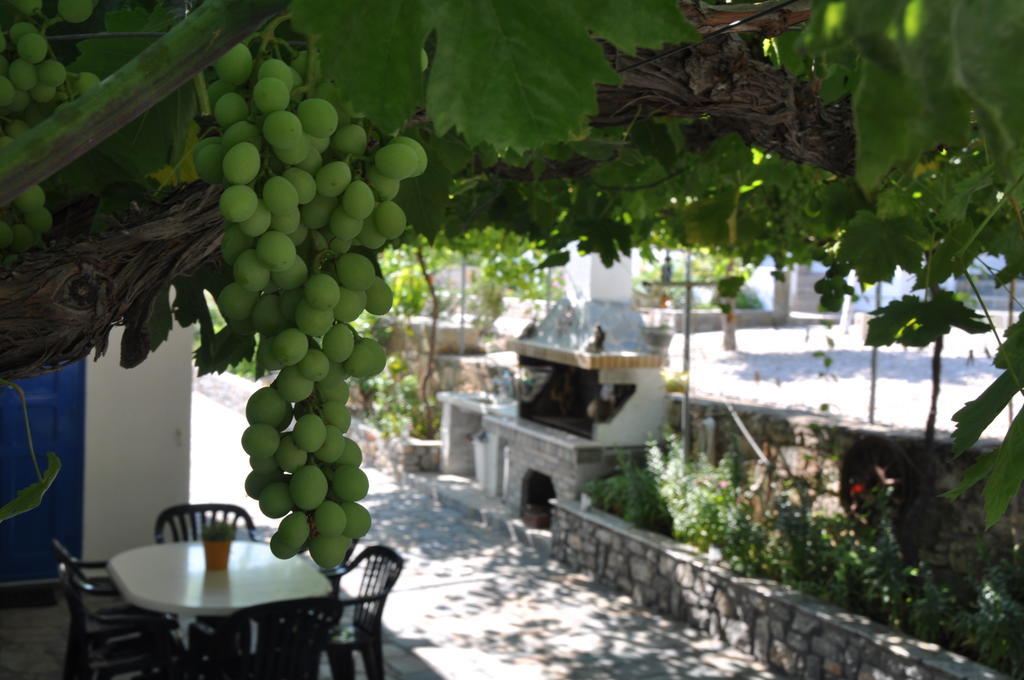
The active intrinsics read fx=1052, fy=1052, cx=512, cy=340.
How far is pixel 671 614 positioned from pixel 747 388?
14.0 feet

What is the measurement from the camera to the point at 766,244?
5.43 meters

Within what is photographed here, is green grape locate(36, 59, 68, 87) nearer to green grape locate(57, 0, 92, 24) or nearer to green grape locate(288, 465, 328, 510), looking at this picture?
green grape locate(57, 0, 92, 24)

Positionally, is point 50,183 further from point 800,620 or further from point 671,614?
point 671,614

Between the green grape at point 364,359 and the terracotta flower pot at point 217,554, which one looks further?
the terracotta flower pot at point 217,554

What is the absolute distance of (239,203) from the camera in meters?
0.53

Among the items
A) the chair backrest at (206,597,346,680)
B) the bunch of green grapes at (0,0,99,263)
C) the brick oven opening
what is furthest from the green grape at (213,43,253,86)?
the brick oven opening

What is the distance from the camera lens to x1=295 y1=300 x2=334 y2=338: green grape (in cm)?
58

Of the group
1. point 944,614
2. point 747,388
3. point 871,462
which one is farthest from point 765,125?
point 747,388

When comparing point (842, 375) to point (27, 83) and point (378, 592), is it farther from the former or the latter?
point (27, 83)

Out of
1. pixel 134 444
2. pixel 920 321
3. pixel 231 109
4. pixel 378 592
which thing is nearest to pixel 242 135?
pixel 231 109

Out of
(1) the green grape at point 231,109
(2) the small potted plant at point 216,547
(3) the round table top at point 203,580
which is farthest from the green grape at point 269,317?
(2) the small potted plant at point 216,547

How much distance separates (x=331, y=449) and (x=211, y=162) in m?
0.17

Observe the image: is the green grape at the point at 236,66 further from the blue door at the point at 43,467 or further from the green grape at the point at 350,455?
the blue door at the point at 43,467

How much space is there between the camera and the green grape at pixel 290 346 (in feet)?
1.89
